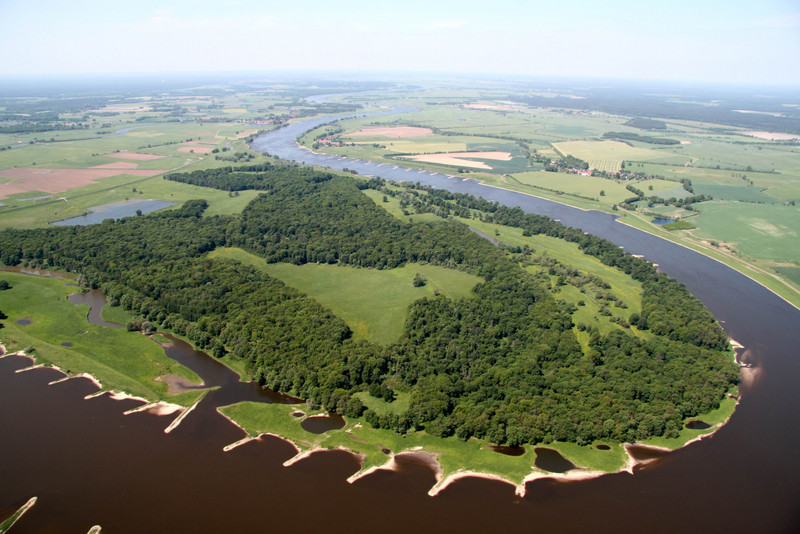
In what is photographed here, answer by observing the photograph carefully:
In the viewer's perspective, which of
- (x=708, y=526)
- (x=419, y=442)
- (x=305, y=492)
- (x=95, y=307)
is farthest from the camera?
(x=95, y=307)

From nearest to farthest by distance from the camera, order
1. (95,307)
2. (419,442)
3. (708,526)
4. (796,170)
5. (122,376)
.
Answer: (708,526) → (419,442) → (122,376) → (95,307) → (796,170)

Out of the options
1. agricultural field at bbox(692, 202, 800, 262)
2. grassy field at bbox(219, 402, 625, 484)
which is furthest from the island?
agricultural field at bbox(692, 202, 800, 262)

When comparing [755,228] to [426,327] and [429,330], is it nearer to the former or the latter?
[429,330]

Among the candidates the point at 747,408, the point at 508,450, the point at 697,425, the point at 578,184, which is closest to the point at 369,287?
the point at 508,450

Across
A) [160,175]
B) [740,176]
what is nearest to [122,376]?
[160,175]

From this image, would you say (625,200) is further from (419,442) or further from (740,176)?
(419,442)

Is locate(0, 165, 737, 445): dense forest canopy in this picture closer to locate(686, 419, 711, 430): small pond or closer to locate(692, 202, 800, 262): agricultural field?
locate(686, 419, 711, 430): small pond

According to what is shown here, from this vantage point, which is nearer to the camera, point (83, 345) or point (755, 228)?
point (83, 345)
